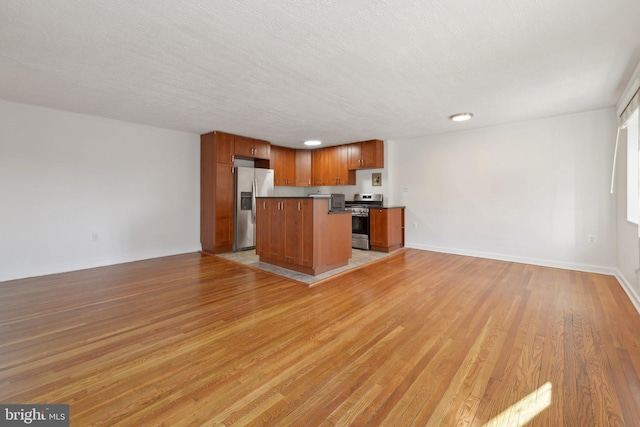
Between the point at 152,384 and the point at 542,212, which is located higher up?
the point at 542,212

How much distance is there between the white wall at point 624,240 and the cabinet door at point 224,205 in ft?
18.2

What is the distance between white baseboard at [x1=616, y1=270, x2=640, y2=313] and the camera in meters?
2.61

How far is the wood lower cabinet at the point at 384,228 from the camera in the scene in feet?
17.2

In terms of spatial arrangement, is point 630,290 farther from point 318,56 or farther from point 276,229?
point 276,229

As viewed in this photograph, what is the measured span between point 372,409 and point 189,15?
104 inches

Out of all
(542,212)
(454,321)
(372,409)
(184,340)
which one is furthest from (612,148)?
(184,340)

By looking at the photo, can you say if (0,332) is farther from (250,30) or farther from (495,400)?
(495,400)

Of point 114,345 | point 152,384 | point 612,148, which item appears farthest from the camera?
point 612,148

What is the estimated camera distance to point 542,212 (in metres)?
4.23

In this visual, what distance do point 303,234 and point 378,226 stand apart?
83.3 inches

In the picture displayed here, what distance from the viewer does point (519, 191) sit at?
4426 mm

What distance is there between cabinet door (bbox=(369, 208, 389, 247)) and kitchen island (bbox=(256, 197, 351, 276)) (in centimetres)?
126
